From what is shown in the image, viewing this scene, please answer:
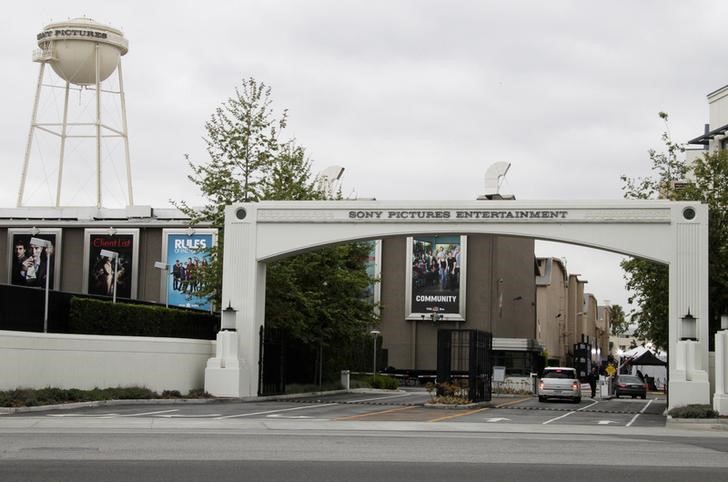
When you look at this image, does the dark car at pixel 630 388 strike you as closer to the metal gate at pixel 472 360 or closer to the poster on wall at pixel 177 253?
the metal gate at pixel 472 360

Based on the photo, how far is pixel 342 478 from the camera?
42.1 feet

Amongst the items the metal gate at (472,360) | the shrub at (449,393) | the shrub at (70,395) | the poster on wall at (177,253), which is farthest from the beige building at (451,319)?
the shrub at (70,395)

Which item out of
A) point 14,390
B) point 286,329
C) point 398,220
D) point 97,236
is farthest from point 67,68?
point 14,390

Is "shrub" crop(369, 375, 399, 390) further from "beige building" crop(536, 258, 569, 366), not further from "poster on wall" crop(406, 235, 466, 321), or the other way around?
"beige building" crop(536, 258, 569, 366)

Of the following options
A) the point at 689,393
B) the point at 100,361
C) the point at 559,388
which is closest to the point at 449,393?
the point at 689,393

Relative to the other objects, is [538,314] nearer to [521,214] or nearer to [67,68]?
[67,68]

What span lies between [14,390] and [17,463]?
14518 mm

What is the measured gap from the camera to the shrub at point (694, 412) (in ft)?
94.4

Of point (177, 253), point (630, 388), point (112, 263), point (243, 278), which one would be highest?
point (177, 253)

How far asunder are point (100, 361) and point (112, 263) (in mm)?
34529

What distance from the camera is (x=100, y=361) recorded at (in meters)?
31.1

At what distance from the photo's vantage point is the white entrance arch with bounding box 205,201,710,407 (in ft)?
106

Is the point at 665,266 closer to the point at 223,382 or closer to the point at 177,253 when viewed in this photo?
the point at 223,382

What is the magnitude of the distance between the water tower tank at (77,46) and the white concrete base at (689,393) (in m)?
39.1
